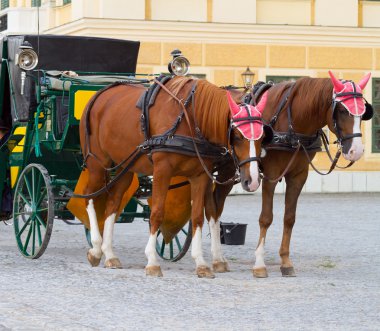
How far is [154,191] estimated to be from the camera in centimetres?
1038

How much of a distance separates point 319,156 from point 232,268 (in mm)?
14388

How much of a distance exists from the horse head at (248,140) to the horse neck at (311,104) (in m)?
0.63

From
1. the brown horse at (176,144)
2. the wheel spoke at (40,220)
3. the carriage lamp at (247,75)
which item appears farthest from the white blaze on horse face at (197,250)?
the carriage lamp at (247,75)

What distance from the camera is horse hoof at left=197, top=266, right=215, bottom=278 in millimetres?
10180

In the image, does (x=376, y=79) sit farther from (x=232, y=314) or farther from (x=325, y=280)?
(x=232, y=314)

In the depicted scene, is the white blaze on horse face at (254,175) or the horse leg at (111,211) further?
the horse leg at (111,211)

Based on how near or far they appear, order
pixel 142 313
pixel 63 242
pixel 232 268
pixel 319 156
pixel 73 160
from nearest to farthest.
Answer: pixel 142 313 → pixel 232 268 → pixel 73 160 → pixel 63 242 → pixel 319 156

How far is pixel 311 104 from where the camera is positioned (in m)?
10.4

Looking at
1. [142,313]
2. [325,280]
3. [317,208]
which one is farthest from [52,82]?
[317,208]

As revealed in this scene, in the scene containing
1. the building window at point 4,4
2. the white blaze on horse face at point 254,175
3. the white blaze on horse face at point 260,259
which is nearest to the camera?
the white blaze on horse face at point 254,175

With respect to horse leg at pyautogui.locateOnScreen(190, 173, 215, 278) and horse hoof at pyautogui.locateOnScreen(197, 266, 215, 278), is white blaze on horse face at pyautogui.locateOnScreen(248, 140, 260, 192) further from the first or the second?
horse hoof at pyautogui.locateOnScreen(197, 266, 215, 278)

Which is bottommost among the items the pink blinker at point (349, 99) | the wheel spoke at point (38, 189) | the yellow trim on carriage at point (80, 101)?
the wheel spoke at point (38, 189)

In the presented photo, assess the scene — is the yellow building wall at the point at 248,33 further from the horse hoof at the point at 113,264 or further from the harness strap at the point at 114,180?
the horse hoof at the point at 113,264

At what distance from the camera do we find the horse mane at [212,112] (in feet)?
33.5
